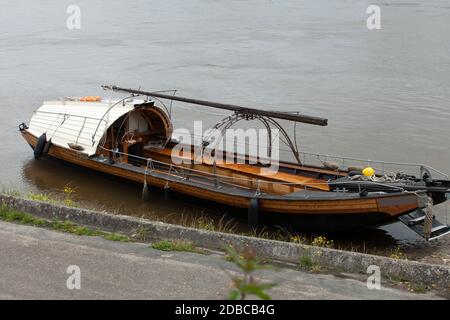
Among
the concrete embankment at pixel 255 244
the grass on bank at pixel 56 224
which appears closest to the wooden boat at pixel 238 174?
→ the concrete embankment at pixel 255 244

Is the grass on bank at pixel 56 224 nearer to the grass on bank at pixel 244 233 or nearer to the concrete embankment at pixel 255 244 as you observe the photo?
the concrete embankment at pixel 255 244

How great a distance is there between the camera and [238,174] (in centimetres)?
1367

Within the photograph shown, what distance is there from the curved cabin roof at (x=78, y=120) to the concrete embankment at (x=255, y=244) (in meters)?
5.57

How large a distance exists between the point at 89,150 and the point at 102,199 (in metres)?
1.29

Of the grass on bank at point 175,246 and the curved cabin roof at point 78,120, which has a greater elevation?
the curved cabin roof at point 78,120

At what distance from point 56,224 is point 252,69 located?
2239 centimetres

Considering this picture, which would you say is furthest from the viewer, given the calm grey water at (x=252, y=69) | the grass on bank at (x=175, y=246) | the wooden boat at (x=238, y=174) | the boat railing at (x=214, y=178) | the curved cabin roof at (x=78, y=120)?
the calm grey water at (x=252, y=69)

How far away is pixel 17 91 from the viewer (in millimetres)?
26469

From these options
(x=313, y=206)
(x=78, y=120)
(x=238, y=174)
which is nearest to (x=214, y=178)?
(x=238, y=174)

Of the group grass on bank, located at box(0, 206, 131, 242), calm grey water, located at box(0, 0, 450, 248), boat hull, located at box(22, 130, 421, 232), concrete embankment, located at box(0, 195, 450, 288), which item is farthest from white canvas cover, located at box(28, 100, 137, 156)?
grass on bank, located at box(0, 206, 131, 242)

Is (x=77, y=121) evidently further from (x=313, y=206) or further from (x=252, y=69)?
(x=252, y=69)

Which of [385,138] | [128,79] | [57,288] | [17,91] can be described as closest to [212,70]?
[128,79]

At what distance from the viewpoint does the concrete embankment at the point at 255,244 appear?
7070mm

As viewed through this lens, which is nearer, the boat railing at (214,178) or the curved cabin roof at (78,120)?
the boat railing at (214,178)
